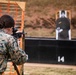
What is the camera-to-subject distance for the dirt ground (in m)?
8.93

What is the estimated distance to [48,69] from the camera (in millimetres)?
9516

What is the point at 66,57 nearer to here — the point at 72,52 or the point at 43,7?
the point at 72,52

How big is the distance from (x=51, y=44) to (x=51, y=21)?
4.04 meters

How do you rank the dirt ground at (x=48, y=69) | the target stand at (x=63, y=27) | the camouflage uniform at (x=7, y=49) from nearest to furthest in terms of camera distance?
the camouflage uniform at (x=7, y=49) < the dirt ground at (x=48, y=69) < the target stand at (x=63, y=27)

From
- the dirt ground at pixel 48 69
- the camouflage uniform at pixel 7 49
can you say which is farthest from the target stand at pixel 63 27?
the camouflage uniform at pixel 7 49

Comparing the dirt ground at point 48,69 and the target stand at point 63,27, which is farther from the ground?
the target stand at point 63,27

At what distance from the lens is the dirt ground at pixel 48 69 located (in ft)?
29.3

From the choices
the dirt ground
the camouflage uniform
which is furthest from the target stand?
the camouflage uniform

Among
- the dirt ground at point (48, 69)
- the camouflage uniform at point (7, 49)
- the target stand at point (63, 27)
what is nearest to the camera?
the camouflage uniform at point (7, 49)

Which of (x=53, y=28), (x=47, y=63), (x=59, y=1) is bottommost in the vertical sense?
(x=47, y=63)

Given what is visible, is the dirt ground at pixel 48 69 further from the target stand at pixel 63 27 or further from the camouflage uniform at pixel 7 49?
the camouflage uniform at pixel 7 49

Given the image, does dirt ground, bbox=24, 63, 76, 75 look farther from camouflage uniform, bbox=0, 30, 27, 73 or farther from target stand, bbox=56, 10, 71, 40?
camouflage uniform, bbox=0, 30, 27, 73

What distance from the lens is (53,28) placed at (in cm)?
1417

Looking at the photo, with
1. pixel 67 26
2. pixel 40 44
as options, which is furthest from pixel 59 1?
pixel 40 44
